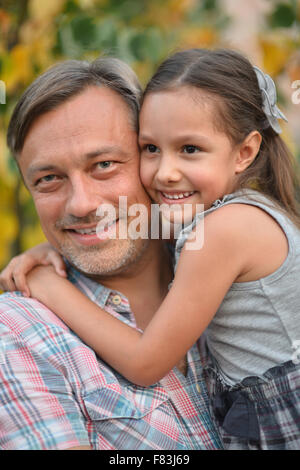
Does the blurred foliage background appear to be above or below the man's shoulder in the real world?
above

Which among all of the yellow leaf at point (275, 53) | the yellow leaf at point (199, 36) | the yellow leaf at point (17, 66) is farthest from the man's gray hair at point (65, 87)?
the yellow leaf at point (199, 36)

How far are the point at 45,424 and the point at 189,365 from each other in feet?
2.07

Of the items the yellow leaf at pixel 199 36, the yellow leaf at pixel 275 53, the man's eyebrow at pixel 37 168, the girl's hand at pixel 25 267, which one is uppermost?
the yellow leaf at pixel 199 36

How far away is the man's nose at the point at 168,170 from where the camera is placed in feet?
6.95

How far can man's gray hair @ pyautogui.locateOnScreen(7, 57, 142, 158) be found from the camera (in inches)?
88.7

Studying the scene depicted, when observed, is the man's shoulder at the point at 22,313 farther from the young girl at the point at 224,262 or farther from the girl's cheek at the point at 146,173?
the girl's cheek at the point at 146,173

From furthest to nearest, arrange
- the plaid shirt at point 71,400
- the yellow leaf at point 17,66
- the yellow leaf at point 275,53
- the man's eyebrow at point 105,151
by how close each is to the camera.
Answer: the yellow leaf at point 275,53 → the yellow leaf at point 17,66 → the man's eyebrow at point 105,151 → the plaid shirt at point 71,400

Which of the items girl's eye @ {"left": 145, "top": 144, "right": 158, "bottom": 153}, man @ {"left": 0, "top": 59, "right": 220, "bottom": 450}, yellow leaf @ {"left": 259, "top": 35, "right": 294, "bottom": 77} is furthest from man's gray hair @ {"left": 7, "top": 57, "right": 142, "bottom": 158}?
yellow leaf @ {"left": 259, "top": 35, "right": 294, "bottom": 77}

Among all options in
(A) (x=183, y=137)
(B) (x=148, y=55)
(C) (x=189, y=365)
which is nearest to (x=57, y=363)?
(C) (x=189, y=365)

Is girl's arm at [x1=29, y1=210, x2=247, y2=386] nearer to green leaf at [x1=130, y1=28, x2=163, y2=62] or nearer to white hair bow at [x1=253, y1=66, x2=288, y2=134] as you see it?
white hair bow at [x1=253, y1=66, x2=288, y2=134]

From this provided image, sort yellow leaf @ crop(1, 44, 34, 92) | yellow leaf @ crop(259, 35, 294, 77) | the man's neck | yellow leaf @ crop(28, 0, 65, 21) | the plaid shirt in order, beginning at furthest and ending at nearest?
yellow leaf @ crop(259, 35, 294, 77) → yellow leaf @ crop(28, 0, 65, 21) → yellow leaf @ crop(1, 44, 34, 92) → the man's neck → the plaid shirt

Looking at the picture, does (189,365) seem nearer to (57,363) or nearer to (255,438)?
(255,438)

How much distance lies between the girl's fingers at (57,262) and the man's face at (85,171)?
51 mm

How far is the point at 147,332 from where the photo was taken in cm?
199
